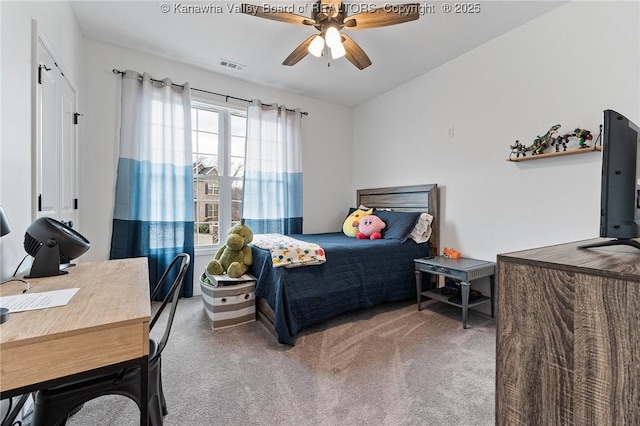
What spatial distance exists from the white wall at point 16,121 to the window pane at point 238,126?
2.03 metres

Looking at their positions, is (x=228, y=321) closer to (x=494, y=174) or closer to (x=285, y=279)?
(x=285, y=279)

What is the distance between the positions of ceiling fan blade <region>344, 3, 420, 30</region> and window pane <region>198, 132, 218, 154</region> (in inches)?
84.4

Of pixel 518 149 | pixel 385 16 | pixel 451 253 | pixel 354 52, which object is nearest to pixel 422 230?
pixel 451 253

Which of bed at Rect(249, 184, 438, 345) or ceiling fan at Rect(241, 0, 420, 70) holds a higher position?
ceiling fan at Rect(241, 0, 420, 70)

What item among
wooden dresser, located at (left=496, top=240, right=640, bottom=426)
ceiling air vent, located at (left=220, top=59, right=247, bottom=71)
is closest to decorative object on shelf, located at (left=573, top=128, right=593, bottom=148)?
wooden dresser, located at (left=496, top=240, right=640, bottom=426)

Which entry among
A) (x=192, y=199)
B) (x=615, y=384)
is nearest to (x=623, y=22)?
(x=615, y=384)

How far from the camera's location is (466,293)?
2.45 metres

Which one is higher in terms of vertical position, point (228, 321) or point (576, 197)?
point (576, 197)

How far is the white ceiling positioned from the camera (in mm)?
2369

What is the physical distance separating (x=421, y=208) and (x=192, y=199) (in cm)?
267

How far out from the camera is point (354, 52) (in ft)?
8.21

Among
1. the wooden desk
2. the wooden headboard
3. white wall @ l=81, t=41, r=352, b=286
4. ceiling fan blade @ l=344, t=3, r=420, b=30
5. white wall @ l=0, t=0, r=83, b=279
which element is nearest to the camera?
the wooden desk

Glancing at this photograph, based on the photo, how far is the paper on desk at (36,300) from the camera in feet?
2.86

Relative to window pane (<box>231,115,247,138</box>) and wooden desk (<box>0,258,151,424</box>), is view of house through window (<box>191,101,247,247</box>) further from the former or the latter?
wooden desk (<box>0,258,151,424</box>)
